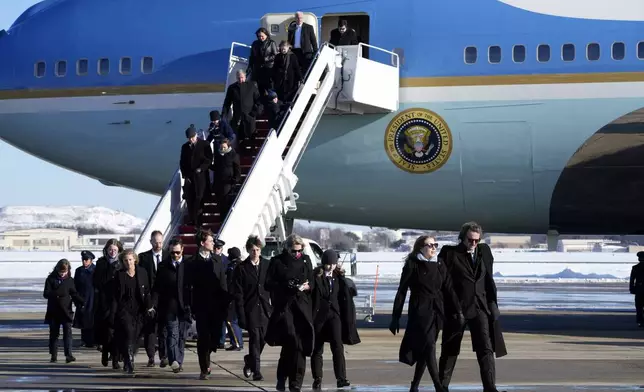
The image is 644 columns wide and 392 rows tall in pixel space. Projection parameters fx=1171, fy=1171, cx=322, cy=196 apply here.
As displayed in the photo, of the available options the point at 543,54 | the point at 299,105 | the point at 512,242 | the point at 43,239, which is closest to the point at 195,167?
the point at 299,105

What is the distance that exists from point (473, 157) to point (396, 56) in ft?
8.18

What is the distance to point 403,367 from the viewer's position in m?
16.2

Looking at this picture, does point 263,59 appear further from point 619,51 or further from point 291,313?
point 291,313

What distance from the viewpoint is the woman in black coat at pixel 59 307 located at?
17469 mm

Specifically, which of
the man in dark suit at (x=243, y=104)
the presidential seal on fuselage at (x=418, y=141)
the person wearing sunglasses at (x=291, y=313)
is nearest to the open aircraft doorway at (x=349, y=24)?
the presidential seal on fuselage at (x=418, y=141)

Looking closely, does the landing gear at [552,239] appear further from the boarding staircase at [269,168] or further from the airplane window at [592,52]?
the boarding staircase at [269,168]

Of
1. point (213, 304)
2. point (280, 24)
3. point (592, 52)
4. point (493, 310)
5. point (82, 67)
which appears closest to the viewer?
point (493, 310)

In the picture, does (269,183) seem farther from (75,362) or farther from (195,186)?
(75,362)

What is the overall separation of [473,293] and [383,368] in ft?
12.4

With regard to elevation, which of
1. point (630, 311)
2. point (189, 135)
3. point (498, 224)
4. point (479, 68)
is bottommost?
point (630, 311)

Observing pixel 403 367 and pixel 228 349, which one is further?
pixel 228 349

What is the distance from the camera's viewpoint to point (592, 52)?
2197 centimetres

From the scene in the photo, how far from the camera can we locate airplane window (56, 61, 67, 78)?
2450 centimetres

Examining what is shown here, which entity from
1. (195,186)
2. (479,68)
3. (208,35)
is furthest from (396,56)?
(195,186)
